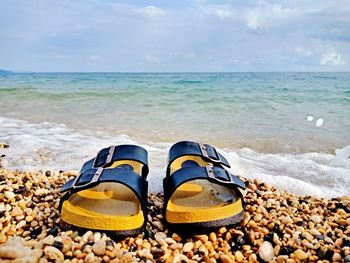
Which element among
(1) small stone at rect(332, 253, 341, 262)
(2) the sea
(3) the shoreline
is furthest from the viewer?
(2) the sea

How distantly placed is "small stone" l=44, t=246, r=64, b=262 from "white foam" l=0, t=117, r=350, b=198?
98cm

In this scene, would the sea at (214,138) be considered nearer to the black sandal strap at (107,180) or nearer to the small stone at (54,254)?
the black sandal strap at (107,180)

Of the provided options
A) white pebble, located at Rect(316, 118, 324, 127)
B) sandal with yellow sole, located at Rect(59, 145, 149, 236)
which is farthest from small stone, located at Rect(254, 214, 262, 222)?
white pebble, located at Rect(316, 118, 324, 127)

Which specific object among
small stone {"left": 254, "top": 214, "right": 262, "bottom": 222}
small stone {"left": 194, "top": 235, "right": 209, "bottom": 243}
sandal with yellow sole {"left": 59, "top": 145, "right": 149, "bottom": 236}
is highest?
sandal with yellow sole {"left": 59, "top": 145, "right": 149, "bottom": 236}

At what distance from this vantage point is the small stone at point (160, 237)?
152cm

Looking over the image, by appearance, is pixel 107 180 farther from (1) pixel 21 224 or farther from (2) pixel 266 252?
(2) pixel 266 252

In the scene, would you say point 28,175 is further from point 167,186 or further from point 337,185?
point 337,185

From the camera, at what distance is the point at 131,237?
150 cm

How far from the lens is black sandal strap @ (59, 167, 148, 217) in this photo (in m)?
1.51

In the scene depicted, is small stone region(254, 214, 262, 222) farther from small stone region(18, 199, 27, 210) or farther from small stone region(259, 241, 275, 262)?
small stone region(18, 199, 27, 210)

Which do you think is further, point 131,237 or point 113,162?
point 113,162

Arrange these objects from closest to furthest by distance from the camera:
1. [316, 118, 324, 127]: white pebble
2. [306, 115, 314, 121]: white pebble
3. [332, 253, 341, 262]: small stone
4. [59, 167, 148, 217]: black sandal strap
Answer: [332, 253, 341, 262]: small stone < [59, 167, 148, 217]: black sandal strap < [316, 118, 324, 127]: white pebble < [306, 115, 314, 121]: white pebble

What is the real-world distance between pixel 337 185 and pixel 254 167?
727 mm

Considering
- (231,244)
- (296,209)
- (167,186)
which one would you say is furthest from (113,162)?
(296,209)
